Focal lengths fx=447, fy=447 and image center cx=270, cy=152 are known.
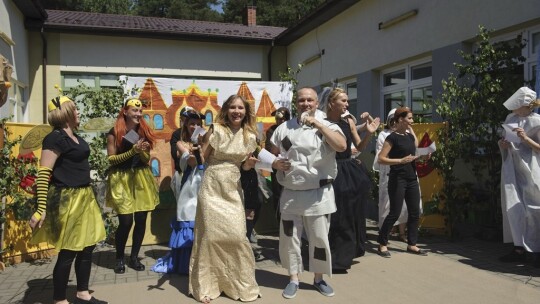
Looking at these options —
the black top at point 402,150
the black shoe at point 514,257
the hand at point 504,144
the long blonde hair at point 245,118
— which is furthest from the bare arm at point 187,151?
the black shoe at point 514,257

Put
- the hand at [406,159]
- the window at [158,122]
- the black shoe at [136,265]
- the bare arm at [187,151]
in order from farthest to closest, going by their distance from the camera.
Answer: the window at [158,122]
the hand at [406,159]
the black shoe at [136,265]
the bare arm at [187,151]

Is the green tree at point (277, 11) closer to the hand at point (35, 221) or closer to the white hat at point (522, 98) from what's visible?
the white hat at point (522, 98)

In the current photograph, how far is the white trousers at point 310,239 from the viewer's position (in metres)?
3.89

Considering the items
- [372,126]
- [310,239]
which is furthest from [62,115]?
[372,126]

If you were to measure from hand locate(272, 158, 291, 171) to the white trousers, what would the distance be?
1.59ft

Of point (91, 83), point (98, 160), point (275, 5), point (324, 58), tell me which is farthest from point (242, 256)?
point (275, 5)

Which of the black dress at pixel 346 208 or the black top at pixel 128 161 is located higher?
the black top at pixel 128 161

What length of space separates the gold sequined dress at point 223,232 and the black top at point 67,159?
993 millimetres

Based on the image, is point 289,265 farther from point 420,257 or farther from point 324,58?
point 324,58

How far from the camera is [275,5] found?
1288 inches

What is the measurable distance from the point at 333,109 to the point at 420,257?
216 centimetres

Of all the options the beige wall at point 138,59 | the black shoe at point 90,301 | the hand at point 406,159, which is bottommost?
the black shoe at point 90,301

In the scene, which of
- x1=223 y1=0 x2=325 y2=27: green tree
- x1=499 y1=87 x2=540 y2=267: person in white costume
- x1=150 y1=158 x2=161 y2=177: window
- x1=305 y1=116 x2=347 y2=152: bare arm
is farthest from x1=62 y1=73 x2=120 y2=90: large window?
x1=223 y1=0 x2=325 y2=27: green tree

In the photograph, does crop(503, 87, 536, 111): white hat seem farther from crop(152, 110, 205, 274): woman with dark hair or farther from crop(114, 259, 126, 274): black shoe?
crop(114, 259, 126, 274): black shoe
